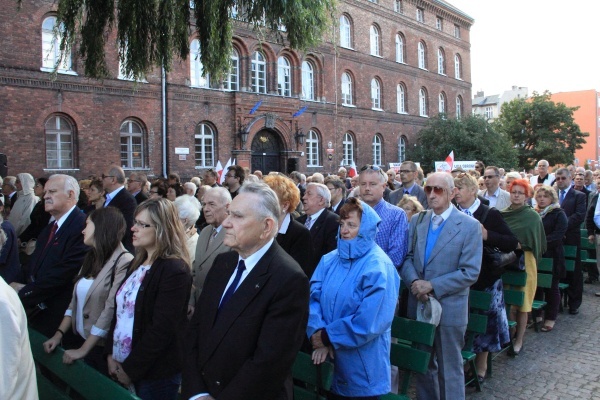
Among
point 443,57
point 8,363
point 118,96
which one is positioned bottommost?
point 8,363

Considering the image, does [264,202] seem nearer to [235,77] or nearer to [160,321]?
[160,321]

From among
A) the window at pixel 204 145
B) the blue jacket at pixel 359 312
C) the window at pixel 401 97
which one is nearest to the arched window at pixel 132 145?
the window at pixel 204 145

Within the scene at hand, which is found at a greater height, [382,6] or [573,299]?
[382,6]

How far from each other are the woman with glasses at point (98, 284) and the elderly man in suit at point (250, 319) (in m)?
1.22

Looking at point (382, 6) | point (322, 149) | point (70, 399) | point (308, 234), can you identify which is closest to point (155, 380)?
point (70, 399)

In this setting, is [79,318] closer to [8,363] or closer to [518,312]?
[8,363]

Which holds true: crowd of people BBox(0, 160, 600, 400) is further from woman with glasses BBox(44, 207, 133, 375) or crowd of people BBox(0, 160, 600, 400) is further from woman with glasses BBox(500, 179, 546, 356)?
woman with glasses BBox(500, 179, 546, 356)

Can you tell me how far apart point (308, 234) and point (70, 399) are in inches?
85.0

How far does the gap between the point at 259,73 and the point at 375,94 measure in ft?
31.6

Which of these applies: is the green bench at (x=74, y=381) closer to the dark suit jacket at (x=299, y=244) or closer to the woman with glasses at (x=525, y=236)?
the dark suit jacket at (x=299, y=244)

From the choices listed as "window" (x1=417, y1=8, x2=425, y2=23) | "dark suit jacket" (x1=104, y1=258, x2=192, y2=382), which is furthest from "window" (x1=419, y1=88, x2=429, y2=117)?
"dark suit jacket" (x1=104, y1=258, x2=192, y2=382)

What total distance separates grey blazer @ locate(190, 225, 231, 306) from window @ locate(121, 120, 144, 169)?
52.5 ft

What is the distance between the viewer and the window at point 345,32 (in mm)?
27905

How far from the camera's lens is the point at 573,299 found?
7590 millimetres
